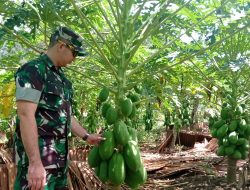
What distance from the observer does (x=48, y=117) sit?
237 cm

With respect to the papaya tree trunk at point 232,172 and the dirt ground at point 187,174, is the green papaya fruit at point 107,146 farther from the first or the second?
the papaya tree trunk at point 232,172

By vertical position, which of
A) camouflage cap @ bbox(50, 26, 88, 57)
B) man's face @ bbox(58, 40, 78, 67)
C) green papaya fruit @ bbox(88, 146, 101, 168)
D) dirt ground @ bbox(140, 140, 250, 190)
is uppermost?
camouflage cap @ bbox(50, 26, 88, 57)

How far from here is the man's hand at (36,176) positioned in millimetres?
2143

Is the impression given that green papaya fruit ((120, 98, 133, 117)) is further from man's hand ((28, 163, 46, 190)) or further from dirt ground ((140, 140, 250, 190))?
dirt ground ((140, 140, 250, 190))

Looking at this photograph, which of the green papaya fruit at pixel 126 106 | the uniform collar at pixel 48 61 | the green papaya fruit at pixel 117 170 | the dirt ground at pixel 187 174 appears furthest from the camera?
the dirt ground at pixel 187 174

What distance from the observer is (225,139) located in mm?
5188

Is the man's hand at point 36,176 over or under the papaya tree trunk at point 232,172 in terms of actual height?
over

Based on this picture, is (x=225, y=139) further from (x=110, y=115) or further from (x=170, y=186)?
(x=110, y=115)

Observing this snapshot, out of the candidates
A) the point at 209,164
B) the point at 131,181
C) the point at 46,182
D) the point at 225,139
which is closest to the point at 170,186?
the point at 225,139

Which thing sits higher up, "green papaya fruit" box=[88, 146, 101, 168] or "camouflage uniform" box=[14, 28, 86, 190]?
"camouflage uniform" box=[14, 28, 86, 190]

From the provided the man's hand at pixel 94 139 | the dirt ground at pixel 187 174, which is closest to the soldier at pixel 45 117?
the man's hand at pixel 94 139

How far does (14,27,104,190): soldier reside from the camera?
216cm

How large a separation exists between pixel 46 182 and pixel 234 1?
217cm

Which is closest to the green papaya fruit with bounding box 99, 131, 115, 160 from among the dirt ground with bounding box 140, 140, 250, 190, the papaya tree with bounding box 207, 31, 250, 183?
the dirt ground with bounding box 140, 140, 250, 190
